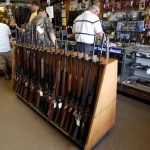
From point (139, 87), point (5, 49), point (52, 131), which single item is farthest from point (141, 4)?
point (5, 49)

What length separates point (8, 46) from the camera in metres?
4.46

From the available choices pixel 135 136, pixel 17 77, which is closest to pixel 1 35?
pixel 17 77

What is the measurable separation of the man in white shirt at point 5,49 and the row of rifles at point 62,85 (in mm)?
1459

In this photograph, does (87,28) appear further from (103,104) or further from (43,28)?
(103,104)

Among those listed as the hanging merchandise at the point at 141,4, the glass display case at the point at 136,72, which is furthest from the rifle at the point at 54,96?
the hanging merchandise at the point at 141,4

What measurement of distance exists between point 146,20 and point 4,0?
174 inches

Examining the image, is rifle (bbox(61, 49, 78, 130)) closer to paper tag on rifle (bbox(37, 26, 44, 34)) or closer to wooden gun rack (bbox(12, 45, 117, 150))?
wooden gun rack (bbox(12, 45, 117, 150))

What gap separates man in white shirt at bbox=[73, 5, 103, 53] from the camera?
3.28 metres

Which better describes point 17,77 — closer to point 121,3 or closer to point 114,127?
point 114,127

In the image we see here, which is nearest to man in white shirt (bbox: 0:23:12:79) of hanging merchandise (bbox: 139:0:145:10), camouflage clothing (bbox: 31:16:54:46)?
camouflage clothing (bbox: 31:16:54:46)

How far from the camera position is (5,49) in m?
4.43

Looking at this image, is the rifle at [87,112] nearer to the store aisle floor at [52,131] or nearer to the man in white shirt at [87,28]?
the store aisle floor at [52,131]

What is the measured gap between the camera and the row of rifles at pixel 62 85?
6.54ft

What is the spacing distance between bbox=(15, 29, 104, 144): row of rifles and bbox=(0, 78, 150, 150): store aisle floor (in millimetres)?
156
